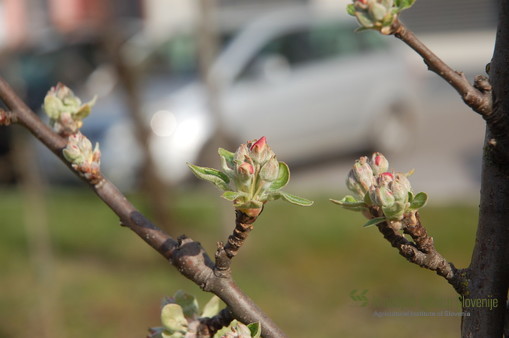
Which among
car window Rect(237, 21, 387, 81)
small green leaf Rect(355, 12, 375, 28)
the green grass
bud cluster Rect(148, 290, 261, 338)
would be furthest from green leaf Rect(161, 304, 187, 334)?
car window Rect(237, 21, 387, 81)

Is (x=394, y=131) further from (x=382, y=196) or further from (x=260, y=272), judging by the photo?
(x=382, y=196)

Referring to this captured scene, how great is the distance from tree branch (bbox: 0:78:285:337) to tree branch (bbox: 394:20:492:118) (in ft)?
1.21

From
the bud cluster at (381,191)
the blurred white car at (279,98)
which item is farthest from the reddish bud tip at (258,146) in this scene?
the blurred white car at (279,98)

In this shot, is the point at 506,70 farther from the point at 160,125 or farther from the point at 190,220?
the point at 160,125

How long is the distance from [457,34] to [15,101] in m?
14.3

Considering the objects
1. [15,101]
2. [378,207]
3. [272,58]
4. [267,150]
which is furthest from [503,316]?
[272,58]

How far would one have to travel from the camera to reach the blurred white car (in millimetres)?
7691

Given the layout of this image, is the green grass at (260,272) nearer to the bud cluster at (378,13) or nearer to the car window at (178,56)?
the car window at (178,56)

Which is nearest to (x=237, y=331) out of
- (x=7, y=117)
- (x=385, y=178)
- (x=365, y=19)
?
(x=385, y=178)

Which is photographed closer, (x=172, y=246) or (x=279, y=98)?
(x=172, y=246)

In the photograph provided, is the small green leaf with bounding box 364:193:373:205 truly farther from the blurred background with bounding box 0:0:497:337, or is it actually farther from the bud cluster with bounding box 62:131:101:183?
the blurred background with bounding box 0:0:497:337

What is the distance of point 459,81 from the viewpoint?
964 millimetres

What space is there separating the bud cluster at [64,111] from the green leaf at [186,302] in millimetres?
305

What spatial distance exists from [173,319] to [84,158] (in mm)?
256
